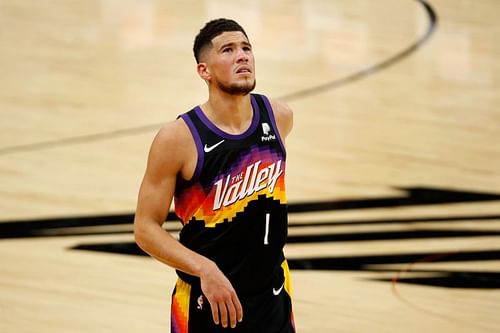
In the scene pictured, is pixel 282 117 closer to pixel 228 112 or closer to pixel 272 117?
pixel 272 117

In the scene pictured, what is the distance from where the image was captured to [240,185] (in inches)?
124

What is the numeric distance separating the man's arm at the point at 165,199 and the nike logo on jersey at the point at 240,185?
0.37ft

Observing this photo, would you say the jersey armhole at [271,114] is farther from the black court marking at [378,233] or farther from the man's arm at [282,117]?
A: the black court marking at [378,233]

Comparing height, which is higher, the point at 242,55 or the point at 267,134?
the point at 242,55

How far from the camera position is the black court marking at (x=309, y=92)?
782 cm

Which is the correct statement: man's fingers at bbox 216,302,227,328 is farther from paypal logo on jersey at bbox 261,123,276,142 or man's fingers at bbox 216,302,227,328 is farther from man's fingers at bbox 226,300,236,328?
paypal logo on jersey at bbox 261,123,276,142

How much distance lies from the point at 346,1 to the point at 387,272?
23.9ft

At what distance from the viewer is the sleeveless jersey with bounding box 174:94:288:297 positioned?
3.13m

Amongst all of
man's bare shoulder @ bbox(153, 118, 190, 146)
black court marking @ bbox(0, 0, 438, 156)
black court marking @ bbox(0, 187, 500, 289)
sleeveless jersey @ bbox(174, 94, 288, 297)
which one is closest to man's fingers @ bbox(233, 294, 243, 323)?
sleeveless jersey @ bbox(174, 94, 288, 297)

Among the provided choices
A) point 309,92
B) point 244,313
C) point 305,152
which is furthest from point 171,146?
point 309,92

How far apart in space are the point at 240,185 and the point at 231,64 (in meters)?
0.35

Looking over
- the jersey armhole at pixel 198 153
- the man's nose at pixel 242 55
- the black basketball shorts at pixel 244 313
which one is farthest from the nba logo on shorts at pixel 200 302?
the man's nose at pixel 242 55

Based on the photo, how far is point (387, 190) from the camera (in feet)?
22.9

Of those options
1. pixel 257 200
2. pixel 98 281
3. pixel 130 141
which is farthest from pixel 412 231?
pixel 257 200
